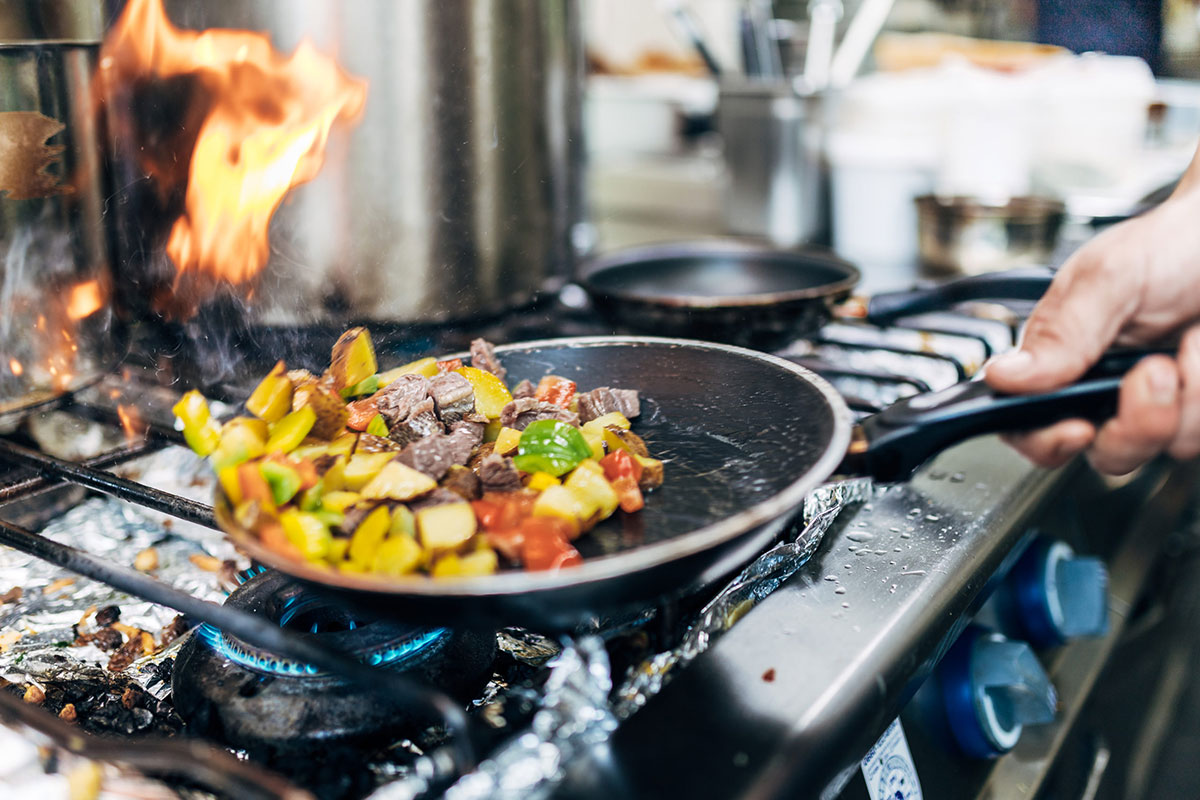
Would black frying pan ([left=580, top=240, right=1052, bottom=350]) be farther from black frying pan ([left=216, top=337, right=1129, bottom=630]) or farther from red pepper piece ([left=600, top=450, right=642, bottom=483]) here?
red pepper piece ([left=600, top=450, right=642, bottom=483])

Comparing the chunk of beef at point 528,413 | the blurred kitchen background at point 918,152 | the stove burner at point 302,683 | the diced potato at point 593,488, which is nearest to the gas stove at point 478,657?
the stove burner at point 302,683

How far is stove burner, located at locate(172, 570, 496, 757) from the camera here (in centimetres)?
74

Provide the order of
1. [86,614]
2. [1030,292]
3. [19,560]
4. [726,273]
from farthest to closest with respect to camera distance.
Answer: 1. [726,273]
2. [1030,292]
3. [19,560]
4. [86,614]

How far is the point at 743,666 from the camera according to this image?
0.74 metres

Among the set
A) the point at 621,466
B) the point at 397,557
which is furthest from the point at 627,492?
the point at 397,557

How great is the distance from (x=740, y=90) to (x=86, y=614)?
1.84 m

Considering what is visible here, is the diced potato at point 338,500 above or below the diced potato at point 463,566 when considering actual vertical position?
above

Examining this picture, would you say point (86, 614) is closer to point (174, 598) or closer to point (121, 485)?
point (121, 485)

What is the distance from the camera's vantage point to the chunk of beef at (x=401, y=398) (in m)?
0.93

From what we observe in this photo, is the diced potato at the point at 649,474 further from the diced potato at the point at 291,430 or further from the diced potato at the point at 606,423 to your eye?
the diced potato at the point at 291,430

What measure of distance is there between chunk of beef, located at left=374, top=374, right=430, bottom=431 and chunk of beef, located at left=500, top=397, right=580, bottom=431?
87 mm

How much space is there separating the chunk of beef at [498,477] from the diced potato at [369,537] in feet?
0.40

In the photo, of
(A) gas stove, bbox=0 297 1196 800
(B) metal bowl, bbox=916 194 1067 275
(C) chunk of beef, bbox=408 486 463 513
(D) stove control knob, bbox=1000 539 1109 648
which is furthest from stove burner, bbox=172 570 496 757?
(B) metal bowl, bbox=916 194 1067 275

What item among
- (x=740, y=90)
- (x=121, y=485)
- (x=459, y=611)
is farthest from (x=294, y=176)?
(x=740, y=90)
